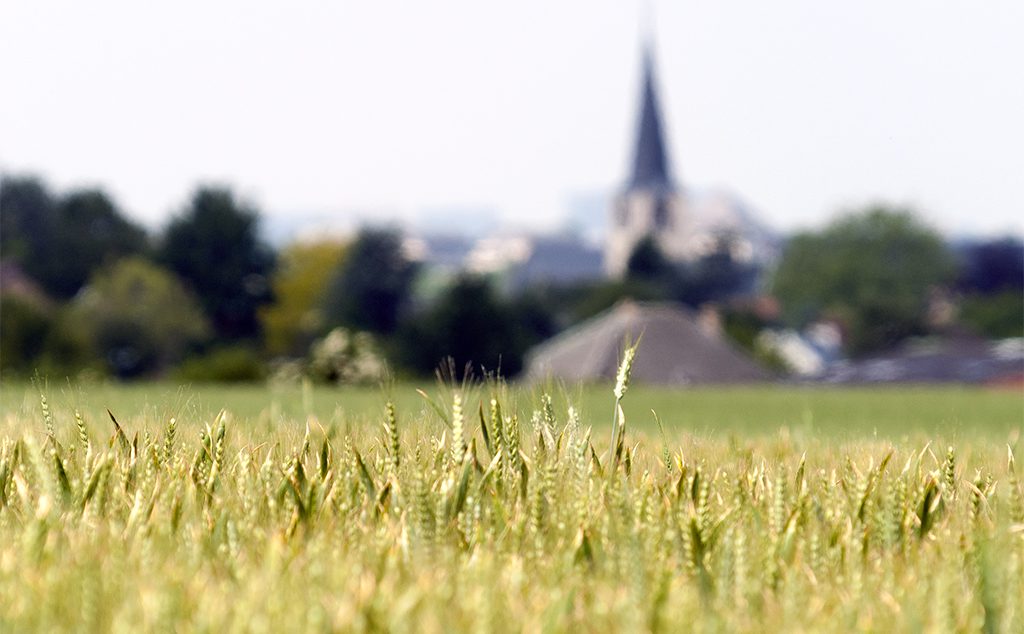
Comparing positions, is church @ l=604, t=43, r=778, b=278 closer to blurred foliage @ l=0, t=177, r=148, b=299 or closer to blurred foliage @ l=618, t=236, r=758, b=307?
blurred foliage @ l=618, t=236, r=758, b=307

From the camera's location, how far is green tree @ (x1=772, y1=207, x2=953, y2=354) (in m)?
112

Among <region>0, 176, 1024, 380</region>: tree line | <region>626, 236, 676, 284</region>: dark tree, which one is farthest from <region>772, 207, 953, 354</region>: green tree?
<region>626, 236, 676, 284</region>: dark tree

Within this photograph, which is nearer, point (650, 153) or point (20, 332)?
point (20, 332)

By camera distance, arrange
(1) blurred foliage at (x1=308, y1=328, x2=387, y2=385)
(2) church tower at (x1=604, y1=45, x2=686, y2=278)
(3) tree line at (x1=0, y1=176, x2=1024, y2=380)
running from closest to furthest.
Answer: (1) blurred foliage at (x1=308, y1=328, x2=387, y2=385) → (3) tree line at (x1=0, y1=176, x2=1024, y2=380) → (2) church tower at (x1=604, y1=45, x2=686, y2=278)

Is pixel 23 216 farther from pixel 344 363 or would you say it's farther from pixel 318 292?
pixel 344 363

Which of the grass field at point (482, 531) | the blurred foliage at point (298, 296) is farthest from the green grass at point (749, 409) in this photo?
the blurred foliage at point (298, 296)

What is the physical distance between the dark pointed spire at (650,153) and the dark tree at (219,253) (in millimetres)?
75061

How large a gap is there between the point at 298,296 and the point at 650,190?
70360mm

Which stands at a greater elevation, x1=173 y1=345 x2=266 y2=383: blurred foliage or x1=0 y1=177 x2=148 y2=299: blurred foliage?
x1=0 y1=177 x2=148 y2=299: blurred foliage

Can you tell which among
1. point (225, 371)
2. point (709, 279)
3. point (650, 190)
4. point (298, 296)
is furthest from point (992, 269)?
point (225, 371)

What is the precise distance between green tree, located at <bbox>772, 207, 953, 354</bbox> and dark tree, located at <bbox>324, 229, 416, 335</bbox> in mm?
39045

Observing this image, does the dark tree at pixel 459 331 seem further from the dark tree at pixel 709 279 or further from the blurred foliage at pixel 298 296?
the dark tree at pixel 709 279

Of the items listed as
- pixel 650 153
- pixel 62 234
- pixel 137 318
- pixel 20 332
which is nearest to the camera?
pixel 20 332

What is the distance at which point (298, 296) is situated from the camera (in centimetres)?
10406
